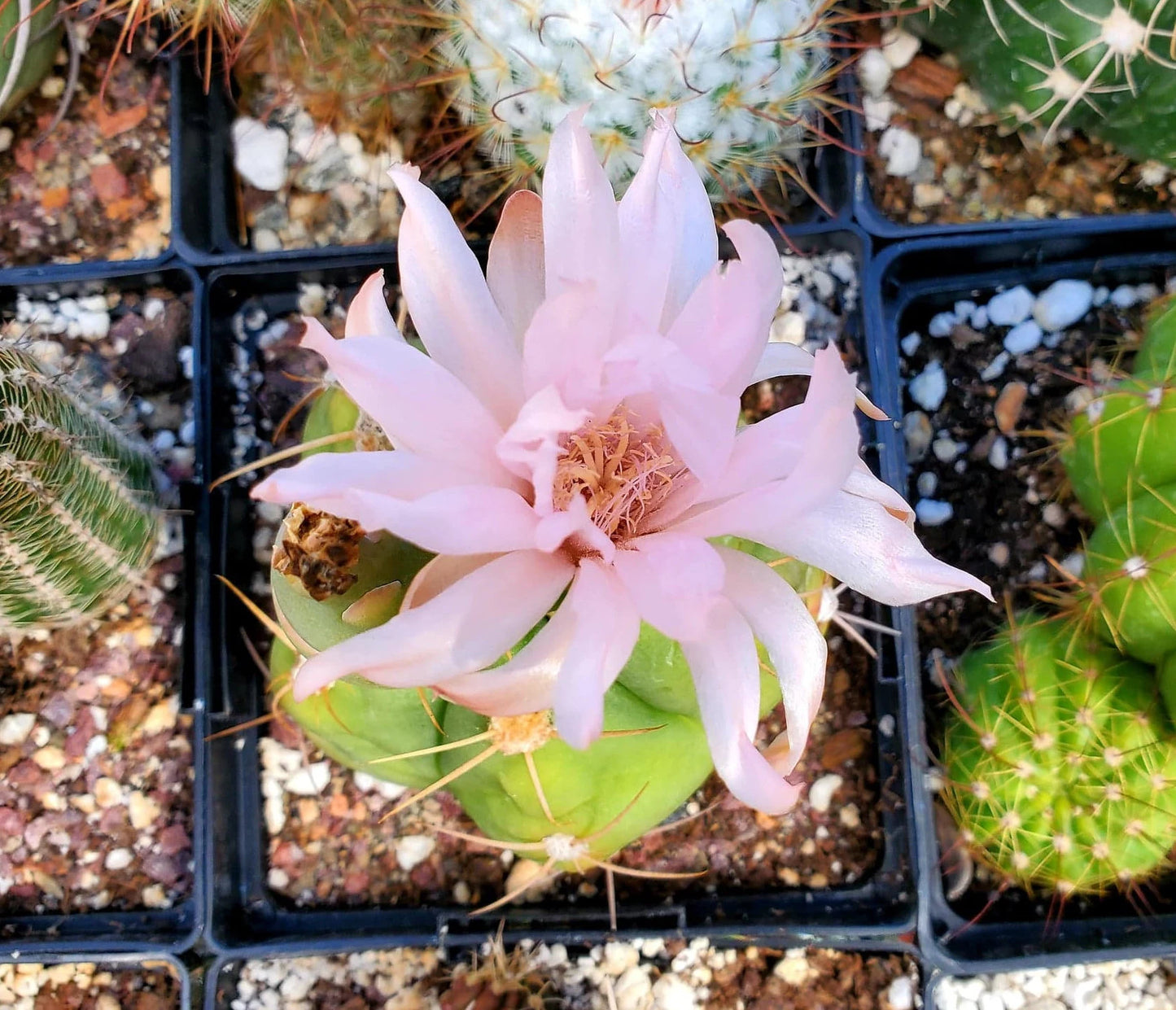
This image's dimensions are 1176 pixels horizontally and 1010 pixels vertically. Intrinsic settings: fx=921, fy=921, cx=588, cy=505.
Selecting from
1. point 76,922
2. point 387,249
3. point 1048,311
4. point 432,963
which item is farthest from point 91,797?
point 1048,311

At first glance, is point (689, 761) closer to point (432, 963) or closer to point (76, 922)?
point (432, 963)

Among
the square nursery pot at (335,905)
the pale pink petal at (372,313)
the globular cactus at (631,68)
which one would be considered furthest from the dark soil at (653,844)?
the pale pink petal at (372,313)

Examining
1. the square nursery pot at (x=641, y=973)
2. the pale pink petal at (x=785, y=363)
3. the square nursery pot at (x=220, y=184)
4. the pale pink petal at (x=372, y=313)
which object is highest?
the square nursery pot at (x=220, y=184)

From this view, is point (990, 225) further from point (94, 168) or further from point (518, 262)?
point (94, 168)

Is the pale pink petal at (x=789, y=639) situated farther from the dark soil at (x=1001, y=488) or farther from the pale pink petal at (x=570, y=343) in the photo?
the dark soil at (x=1001, y=488)

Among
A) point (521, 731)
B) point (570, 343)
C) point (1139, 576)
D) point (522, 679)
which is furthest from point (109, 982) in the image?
point (1139, 576)

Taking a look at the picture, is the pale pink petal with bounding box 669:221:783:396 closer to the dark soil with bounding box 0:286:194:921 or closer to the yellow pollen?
the yellow pollen

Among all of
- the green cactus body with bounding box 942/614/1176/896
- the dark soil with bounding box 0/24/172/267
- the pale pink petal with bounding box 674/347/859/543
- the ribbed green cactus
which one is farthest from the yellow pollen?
the dark soil with bounding box 0/24/172/267
